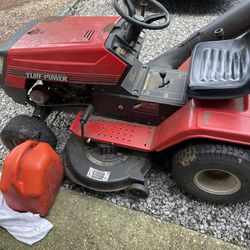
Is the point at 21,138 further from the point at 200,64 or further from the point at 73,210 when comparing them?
the point at 200,64

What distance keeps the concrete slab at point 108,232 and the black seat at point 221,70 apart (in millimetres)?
718

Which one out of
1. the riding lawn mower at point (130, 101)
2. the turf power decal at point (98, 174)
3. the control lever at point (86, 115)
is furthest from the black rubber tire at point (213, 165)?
the control lever at point (86, 115)

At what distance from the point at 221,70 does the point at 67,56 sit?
812 mm

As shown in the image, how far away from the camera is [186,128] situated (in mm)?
1536

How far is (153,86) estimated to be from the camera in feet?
6.11

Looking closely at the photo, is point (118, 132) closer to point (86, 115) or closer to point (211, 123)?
point (86, 115)

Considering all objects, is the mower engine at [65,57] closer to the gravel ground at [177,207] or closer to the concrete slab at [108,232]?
the gravel ground at [177,207]

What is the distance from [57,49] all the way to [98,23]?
0.31 metres

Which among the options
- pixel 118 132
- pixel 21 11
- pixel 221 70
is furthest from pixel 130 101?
pixel 21 11

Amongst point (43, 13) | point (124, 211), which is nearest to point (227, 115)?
point (124, 211)

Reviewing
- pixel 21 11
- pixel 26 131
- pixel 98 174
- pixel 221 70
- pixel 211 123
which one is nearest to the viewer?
pixel 211 123

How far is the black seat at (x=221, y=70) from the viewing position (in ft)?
4.88

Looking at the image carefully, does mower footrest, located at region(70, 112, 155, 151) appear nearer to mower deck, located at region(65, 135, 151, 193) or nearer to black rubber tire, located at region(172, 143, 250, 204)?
mower deck, located at region(65, 135, 151, 193)

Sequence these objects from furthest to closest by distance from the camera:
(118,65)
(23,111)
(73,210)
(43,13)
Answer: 1. (43,13)
2. (23,111)
3. (73,210)
4. (118,65)
